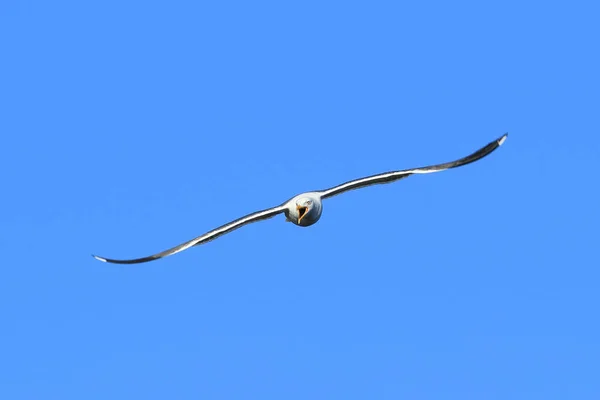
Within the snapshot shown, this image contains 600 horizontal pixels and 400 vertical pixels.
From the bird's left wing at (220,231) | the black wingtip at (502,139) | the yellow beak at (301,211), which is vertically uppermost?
the bird's left wing at (220,231)

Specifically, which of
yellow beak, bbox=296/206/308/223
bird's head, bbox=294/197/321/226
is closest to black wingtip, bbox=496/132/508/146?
bird's head, bbox=294/197/321/226

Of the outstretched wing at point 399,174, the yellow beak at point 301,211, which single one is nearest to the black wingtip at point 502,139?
the outstretched wing at point 399,174

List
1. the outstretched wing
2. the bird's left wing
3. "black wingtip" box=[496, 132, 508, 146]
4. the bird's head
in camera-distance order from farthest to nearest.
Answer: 1. the bird's left wing
2. the bird's head
3. the outstretched wing
4. "black wingtip" box=[496, 132, 508, 146]

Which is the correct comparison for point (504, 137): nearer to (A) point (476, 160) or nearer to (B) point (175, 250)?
(A) point (476, 160)

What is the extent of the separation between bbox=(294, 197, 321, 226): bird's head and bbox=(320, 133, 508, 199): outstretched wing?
904 mm

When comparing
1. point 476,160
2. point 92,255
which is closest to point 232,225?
point 92,255

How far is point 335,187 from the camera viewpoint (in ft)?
191

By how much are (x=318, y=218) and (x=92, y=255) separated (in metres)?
9.96

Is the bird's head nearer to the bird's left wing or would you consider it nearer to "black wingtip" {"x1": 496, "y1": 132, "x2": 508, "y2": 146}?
the bird's left wing

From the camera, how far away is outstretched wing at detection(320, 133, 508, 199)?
55.4m

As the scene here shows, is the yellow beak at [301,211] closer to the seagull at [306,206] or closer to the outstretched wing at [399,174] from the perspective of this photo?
the seagull at [306,206]

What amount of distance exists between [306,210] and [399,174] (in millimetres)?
4211

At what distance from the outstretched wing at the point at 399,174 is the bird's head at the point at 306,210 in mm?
904

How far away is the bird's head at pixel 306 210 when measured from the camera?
187 ft
